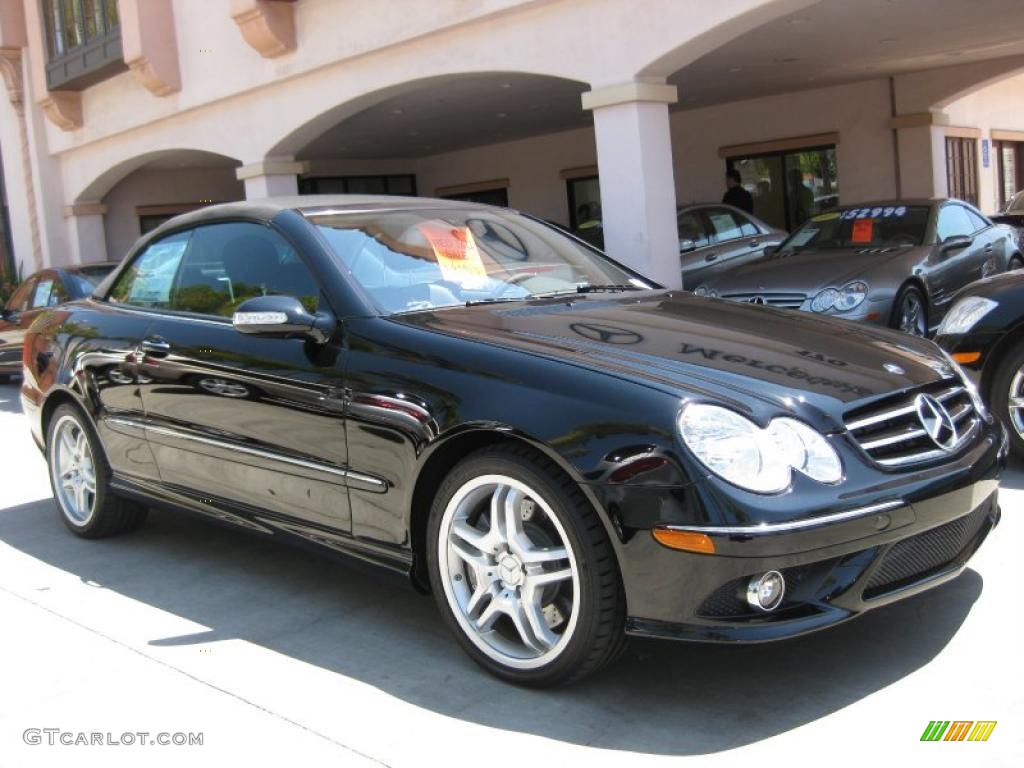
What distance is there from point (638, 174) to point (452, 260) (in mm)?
5720

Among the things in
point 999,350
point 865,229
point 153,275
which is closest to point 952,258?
point 865,229

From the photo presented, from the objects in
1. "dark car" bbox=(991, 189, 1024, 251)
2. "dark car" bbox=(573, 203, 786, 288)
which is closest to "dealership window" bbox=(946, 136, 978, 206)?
"dark car" bbox=(991, 189, 1024, 251)

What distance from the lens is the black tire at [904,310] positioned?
27.5 feet

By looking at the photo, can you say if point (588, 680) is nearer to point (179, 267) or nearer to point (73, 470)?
point (179, 267)

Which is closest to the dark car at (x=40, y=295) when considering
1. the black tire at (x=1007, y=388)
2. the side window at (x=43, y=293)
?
the side window at (x=43, y=293)

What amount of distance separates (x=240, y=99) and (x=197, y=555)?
10.5 meters

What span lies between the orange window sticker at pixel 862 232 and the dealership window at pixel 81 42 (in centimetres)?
1145

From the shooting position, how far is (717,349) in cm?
354

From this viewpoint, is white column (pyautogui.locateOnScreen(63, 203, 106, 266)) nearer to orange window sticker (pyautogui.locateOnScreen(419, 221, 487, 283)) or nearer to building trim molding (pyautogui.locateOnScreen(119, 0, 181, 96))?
building trim molding (pyautogui.locateOnScreen(119, 0, 181, 96))

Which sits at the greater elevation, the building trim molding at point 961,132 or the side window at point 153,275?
the building trim molding at point 961,132

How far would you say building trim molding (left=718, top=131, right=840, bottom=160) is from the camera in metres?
17.8

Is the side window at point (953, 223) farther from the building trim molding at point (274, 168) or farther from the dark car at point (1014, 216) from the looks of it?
the building trim molding at point (274, 168)

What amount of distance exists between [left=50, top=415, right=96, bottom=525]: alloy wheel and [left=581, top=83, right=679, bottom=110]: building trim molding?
19.1ft

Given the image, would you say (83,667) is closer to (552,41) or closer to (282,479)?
(282,479)
